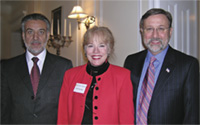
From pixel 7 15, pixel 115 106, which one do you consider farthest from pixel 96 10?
pixel 7 15

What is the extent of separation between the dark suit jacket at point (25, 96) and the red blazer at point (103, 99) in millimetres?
122

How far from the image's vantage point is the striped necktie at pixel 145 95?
63.1 inches

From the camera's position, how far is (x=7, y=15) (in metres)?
5.79

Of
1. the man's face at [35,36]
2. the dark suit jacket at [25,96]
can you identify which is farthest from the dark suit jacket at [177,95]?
the man's face at [35,36]

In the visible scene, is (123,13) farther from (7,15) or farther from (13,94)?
(7,15)

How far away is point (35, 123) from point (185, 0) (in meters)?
2.82

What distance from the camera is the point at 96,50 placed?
5.18ft

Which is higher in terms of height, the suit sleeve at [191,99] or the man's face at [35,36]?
the man's face at [35,36]

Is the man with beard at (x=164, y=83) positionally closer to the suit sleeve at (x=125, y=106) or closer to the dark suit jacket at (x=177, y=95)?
the dark suit jacket at (x=177, y=95)

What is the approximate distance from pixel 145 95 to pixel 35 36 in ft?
4.15

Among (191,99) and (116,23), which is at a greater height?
(116,23)

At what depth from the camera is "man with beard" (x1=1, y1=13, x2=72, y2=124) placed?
1.67 meters

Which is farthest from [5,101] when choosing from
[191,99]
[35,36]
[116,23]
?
[116,23]

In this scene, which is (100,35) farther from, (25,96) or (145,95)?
(25,96)
